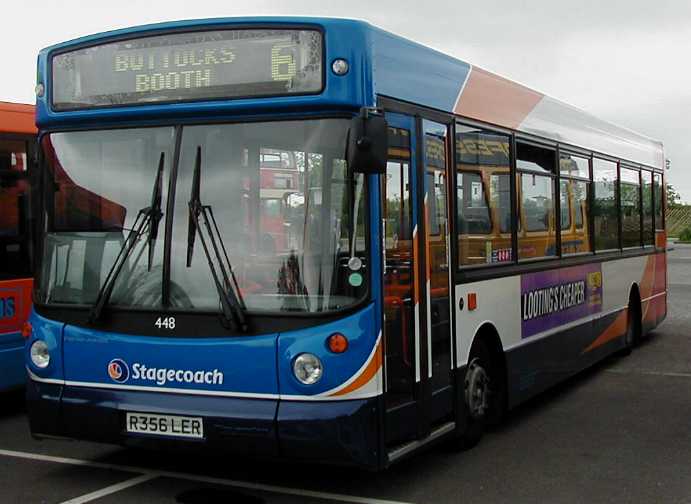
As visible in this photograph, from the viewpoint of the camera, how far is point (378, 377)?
6.03 metres

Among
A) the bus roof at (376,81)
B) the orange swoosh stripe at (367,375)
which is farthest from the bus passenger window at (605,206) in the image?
the orange swoosh stripe at (367,375)

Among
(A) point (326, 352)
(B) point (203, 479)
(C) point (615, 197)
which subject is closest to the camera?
(A) point (326, 352)

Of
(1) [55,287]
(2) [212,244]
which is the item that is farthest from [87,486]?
(2) [212,244]

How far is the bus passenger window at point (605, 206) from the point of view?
11594 millimetres

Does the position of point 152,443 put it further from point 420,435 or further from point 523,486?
point 523,486

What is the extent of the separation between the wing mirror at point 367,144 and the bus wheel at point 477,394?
94.6 inches

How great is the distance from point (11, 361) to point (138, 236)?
3.48 metres

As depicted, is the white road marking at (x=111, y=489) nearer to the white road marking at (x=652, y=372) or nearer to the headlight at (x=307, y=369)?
the headlight at (x=307, y=369)

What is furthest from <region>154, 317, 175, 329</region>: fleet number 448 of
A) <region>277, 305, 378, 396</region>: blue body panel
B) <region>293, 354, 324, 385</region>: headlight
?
<region>293, 354, 324, 385</region>: headlight

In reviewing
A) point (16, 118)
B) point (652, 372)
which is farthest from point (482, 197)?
point (652, 372)

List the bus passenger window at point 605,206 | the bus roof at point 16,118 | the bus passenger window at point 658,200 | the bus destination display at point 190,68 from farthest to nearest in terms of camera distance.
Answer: the bus passenger window at point 658,200, the bus passenger window at point 605,206, the bus roof at point 16,118, the bus destination display at point 190,68

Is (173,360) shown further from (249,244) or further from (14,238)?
(14,238)

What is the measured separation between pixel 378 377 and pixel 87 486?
7.07ft

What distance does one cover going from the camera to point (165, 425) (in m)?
6.18
